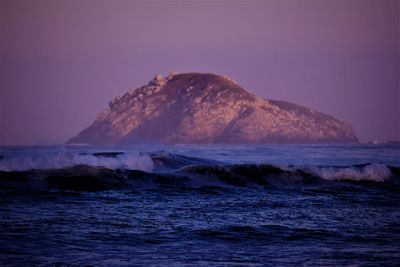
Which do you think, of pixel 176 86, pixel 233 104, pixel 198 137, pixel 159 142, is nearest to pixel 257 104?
pixel 233 104

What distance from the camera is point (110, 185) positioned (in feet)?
48.3

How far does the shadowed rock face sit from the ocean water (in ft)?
438

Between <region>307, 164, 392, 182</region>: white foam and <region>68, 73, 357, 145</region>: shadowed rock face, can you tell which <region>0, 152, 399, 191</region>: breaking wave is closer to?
<region>307, 164, 392, 182</region>: white foam

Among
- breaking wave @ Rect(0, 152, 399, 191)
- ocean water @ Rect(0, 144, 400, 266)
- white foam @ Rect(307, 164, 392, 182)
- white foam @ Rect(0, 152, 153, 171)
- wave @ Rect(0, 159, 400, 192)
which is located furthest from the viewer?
white foam @ Rect(307, 164, 392, 182)

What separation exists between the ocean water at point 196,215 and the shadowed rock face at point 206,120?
13352 centimetres

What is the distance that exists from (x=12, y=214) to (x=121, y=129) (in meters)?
166

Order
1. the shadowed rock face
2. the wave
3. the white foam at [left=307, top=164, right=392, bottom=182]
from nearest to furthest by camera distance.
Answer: the wave, the white foam at [left=307, top=164, right=392, bottom=182], the shadowed rock face

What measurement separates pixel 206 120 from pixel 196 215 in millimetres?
157797

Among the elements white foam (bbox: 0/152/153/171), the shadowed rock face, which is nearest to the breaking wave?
white foam (bbox: 0/152/153/171)

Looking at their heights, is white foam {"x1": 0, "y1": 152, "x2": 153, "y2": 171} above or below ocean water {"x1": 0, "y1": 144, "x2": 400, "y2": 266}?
above

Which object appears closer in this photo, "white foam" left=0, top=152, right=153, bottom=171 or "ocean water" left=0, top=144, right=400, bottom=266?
"ocean water" left=0, top=144, right=400, bottom=266

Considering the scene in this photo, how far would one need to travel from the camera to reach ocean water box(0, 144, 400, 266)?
6926mm

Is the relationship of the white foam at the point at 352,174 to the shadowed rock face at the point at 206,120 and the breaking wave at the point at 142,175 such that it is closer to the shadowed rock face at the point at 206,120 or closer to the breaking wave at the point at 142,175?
the breaking wave at the point at 142,175

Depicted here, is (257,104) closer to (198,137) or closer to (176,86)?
(198,137)
